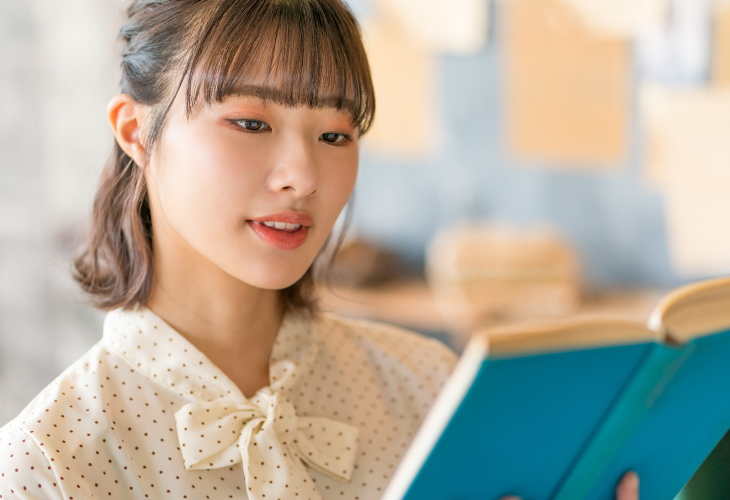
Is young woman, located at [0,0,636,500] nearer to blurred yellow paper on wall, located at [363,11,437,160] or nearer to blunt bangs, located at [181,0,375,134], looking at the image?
blunt bangs, located at [181,0,375,134]

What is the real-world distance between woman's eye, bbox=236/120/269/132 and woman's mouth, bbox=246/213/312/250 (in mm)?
96

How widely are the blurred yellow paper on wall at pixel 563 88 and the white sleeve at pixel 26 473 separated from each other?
1.69 m

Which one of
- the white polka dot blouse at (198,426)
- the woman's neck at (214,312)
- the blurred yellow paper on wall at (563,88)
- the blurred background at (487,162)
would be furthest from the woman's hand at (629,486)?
the blurred yellow paper on wall at (563,88)

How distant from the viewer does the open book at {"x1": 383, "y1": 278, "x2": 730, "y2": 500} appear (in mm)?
531

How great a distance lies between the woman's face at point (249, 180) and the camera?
2.66ft

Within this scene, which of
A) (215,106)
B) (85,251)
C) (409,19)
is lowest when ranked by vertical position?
(85,251)

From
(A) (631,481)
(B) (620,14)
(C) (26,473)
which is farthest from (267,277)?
(B) (620,14)

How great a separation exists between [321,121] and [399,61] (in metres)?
1.70

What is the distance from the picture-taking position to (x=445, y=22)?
2318mm

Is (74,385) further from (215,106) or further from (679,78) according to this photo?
(679,78)

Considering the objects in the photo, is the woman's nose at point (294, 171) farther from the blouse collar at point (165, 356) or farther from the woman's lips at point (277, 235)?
the blouse collar at point (165, 356)

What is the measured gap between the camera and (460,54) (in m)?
2.31

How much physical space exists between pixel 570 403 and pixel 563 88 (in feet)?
5.50

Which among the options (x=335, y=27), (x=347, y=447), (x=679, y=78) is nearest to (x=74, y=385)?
(x=347, y=447)
